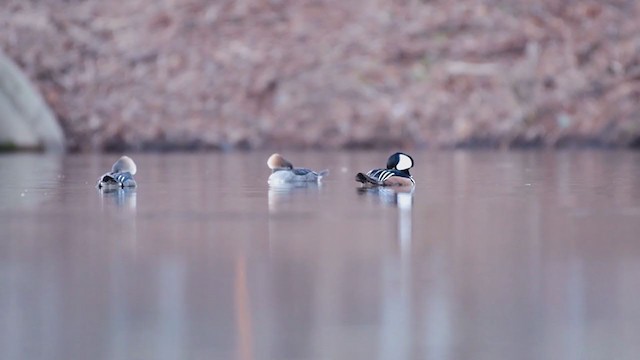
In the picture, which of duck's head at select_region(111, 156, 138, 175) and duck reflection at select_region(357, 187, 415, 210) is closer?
duck reflection at select_region(357, 187, 415, 210)

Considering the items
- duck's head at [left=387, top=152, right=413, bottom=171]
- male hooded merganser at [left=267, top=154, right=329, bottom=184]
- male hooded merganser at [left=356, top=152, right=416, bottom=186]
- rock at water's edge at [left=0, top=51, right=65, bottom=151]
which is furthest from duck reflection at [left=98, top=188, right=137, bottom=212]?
rock at water's edge at [left=0, top=51, right=65, bottom=151]

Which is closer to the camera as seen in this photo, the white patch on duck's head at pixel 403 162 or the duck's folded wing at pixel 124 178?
the duck's folded wing at pixel 124 178

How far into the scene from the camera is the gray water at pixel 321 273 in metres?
3.77

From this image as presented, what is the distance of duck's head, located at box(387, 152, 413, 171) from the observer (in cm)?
1053

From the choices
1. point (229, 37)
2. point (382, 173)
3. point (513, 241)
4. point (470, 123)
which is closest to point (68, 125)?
point (229, 37)

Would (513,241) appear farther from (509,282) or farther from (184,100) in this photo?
(184,100)

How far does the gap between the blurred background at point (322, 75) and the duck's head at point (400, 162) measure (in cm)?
673

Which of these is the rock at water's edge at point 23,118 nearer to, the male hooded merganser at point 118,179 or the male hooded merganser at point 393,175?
the male hooded merganser at point 118,179

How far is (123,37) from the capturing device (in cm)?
1914

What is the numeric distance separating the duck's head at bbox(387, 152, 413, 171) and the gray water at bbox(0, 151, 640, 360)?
0.36 m

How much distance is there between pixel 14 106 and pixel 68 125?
2.51 feet

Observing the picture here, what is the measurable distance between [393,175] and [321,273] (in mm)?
5178

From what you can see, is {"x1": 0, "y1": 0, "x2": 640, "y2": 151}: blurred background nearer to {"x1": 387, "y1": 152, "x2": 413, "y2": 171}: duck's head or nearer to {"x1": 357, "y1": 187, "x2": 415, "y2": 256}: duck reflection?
{"x1": 387, "y1": 152, "x2": 413, "y2": 171}: duck's head

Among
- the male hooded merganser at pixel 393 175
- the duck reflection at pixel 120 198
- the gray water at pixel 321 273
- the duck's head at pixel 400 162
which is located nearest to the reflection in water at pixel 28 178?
the gray water at pixel 321 273
